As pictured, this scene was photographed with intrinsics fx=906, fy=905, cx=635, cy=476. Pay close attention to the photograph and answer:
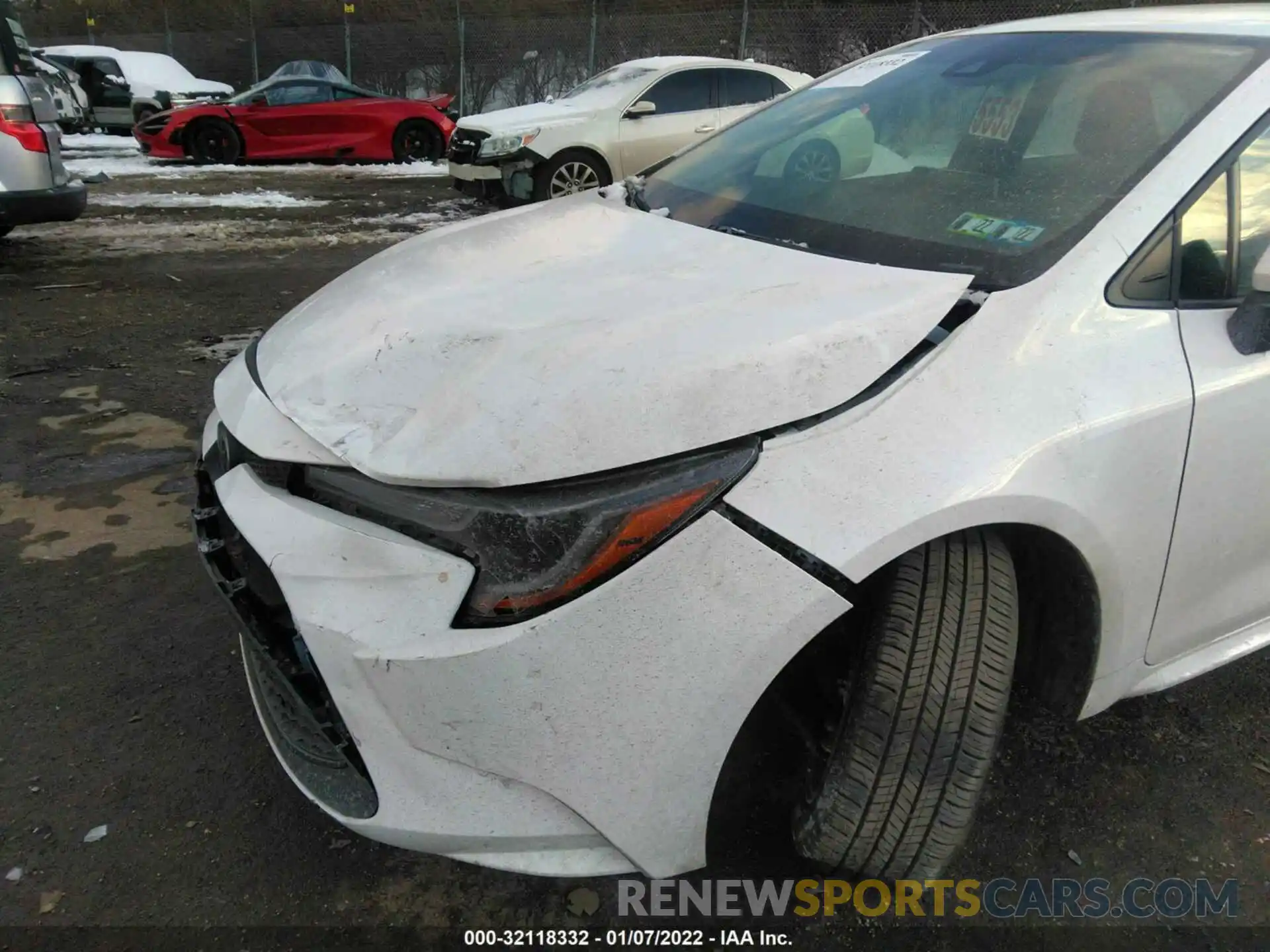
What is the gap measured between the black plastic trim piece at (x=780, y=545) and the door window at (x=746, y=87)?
866cm

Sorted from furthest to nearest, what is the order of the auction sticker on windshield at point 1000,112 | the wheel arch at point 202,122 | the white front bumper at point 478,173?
1. the wheel arch at point 202,122
2. the white front bumper at point 478,173
3. the auction sticker on windshield at point 1000,112

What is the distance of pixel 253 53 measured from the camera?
65.4 feet

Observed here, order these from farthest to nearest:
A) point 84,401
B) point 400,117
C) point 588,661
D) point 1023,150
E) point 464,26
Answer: point 464,26
point 400,117
point 84,401
point 1023,150
point 588,661

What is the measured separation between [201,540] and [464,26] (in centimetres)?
1834

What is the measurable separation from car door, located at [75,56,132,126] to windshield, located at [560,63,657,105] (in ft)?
36.1

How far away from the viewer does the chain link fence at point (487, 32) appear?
14766 mm

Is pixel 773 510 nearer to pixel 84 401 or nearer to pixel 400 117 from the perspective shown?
pixel 84 401

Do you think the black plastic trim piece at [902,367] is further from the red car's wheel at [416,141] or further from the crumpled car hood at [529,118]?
the red car's wheel at [416,141]

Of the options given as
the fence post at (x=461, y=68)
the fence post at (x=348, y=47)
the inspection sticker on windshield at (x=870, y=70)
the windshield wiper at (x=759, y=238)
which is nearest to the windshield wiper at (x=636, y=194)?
the windshield wiper at (x=759, y=238)

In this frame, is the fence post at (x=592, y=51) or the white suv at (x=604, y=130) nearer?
the white suv at (x=604, y=130)

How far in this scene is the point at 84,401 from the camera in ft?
13.7

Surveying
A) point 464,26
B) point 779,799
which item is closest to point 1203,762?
point 779,799

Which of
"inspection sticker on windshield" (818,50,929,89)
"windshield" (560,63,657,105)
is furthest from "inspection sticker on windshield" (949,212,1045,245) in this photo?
"windshield" (560,63,657,105)

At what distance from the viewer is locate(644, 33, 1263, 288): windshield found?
1821 mm
